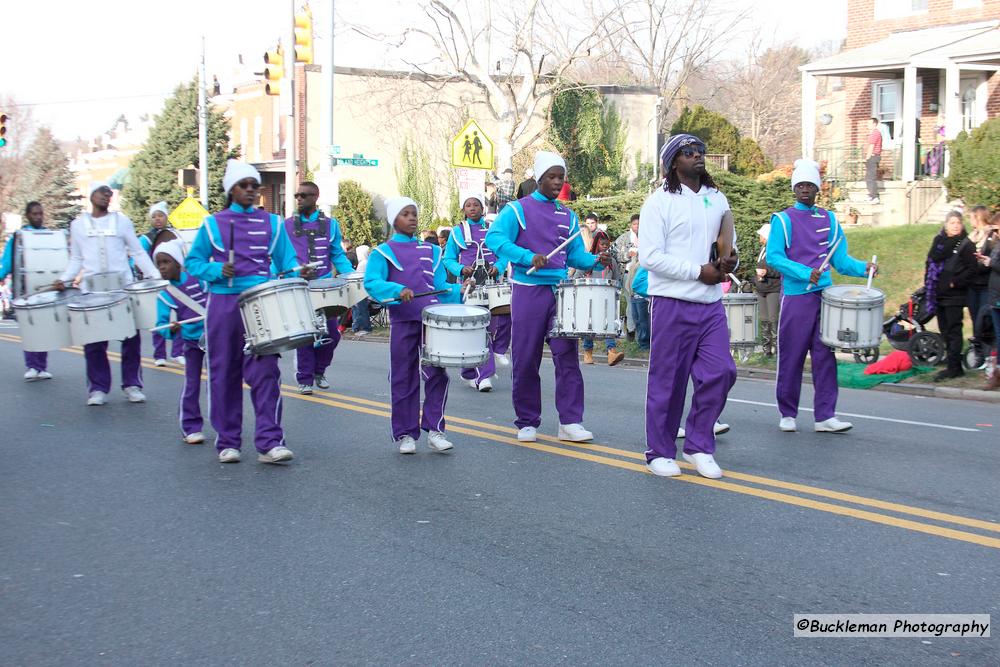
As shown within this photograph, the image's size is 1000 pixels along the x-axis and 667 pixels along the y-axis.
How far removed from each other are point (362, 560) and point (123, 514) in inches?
77.5

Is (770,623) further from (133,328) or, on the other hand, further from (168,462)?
(133,328)

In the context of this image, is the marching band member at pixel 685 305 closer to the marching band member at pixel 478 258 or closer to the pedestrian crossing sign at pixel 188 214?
the marching band member at pixel 478 258

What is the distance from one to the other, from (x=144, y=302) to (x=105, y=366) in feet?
3.10

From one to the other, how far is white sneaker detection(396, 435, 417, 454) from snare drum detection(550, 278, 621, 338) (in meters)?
1.38

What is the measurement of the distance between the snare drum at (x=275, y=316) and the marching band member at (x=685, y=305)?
7.91ft

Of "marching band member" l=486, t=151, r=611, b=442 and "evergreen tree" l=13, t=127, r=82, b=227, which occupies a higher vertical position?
"evergreen tree" l=13, t=127, r=82, b=227

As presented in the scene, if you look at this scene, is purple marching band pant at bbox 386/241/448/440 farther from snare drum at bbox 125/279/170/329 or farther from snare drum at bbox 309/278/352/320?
snare drum at bbox 125/279/170/329

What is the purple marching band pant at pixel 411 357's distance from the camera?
29.5 ft

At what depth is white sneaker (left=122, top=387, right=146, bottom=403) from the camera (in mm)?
12508

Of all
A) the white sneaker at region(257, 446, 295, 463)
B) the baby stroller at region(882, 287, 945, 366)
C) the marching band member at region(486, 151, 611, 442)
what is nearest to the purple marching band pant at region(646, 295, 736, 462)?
the marching band member at region(486, 151, 611, 442)

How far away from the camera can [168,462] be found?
8.95 metres

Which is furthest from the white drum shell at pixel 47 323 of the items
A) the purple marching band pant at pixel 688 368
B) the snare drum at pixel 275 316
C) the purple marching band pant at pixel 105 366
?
the purple marching band pant at pixel 688 368

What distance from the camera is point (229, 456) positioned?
8844mm

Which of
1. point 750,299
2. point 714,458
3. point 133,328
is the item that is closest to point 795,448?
point 714,458
